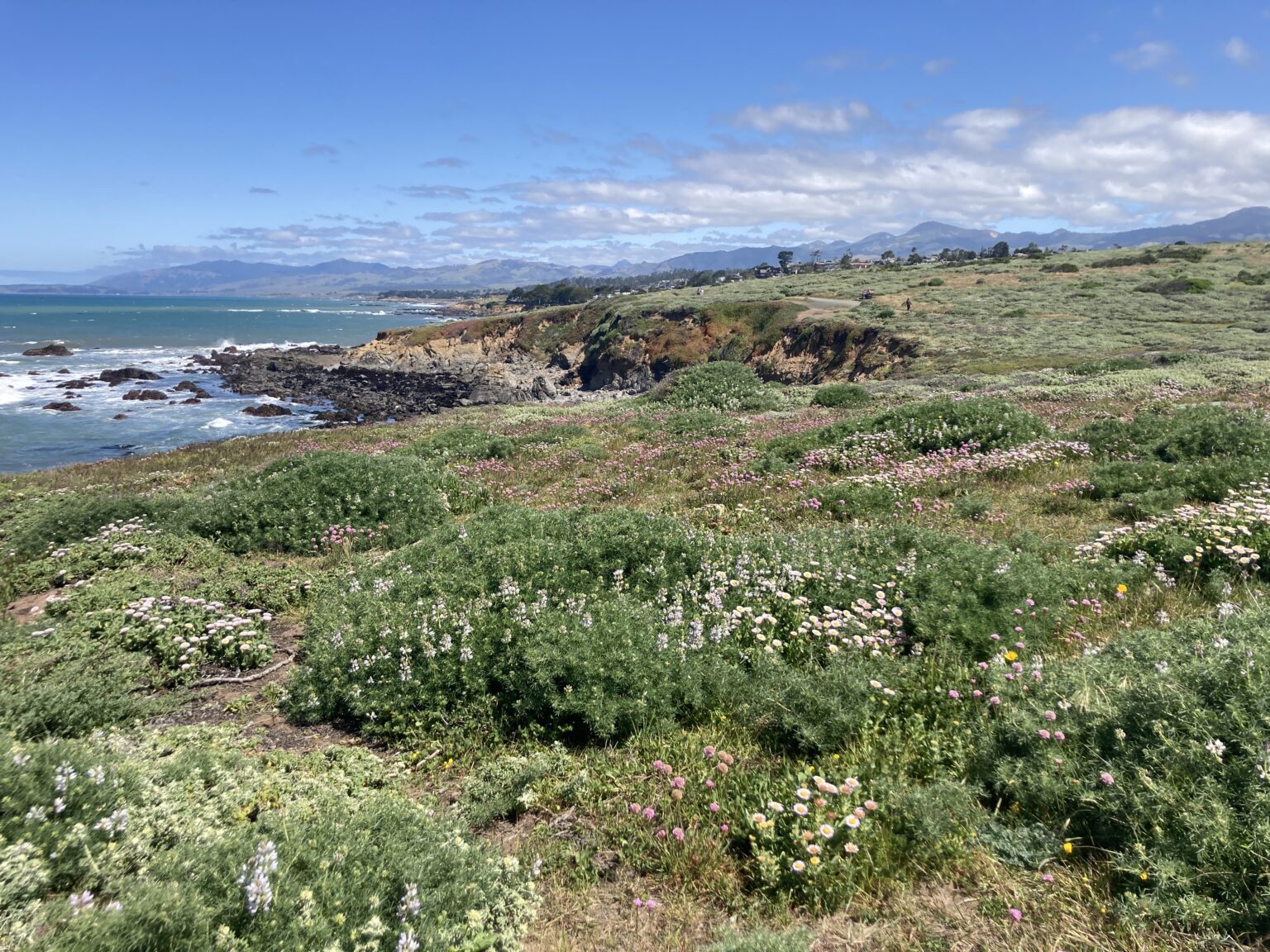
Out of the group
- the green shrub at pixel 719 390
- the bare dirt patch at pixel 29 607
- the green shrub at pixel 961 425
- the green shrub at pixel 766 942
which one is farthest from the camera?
the green shrub at pixel 719 390

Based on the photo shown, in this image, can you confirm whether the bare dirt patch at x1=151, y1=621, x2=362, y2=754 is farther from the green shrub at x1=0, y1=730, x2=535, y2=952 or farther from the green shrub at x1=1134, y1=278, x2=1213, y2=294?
the green shrub at x1=1134, y1=278, x2=1213, y2=294

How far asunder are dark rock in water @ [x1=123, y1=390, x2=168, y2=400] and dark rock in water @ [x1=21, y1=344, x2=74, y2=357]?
37.5 meters

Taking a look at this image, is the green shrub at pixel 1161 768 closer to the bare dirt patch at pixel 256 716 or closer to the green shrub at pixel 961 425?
the bare dirt patch at pixel 256 716

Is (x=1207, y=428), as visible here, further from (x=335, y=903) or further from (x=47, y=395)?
(x=47, y=395)

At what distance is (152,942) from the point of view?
256 cm

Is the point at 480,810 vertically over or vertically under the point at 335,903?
under

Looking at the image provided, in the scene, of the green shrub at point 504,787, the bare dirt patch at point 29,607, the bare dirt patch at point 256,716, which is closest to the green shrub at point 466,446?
the bare dirt patch at point 29,607

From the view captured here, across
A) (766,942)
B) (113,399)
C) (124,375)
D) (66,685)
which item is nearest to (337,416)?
(113,399)

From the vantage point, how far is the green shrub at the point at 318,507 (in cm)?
983

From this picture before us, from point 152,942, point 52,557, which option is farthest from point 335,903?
point 52,557

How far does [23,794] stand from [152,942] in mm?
1516

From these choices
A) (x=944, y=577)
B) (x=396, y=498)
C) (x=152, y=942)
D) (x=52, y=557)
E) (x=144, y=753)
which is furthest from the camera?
(x=396, y=498)

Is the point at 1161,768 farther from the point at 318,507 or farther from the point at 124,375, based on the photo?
the point at 124,375

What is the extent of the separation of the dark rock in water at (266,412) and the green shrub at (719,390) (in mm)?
31709
